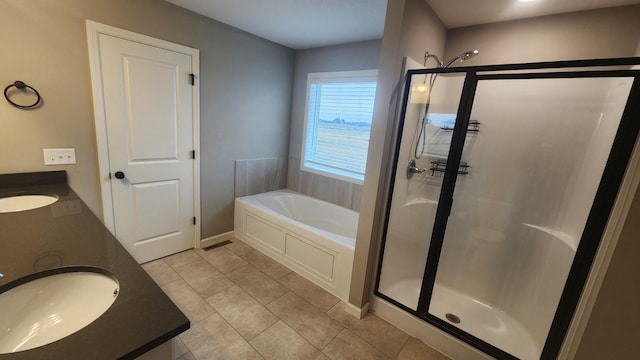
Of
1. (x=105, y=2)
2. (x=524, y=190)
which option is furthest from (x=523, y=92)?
(x=105, y=2)

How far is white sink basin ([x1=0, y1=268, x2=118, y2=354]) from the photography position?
0.77m

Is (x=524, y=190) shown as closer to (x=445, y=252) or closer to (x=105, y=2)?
(x=445, y=252)

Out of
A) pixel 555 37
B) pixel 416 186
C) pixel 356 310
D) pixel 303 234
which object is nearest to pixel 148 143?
pixel 303 234

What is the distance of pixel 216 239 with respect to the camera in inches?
122

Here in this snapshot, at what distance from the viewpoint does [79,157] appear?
6.70 ft

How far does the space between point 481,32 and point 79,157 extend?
138 inches

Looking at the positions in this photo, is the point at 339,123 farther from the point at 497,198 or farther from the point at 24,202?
the point at 24,202

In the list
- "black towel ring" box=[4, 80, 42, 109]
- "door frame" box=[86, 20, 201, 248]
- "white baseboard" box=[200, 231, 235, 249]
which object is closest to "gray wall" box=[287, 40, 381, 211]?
"white baseboard" box=[200, 231, 235, 249]

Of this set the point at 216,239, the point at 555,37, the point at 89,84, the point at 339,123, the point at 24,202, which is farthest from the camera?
the point at 339,123

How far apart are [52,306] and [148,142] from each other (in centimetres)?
187

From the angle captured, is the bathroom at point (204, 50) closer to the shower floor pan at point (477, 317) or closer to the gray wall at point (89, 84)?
the gray wall at point (89, 84)

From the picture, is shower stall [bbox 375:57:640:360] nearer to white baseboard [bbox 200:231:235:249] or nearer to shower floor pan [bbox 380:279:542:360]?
shower floor pan [bbox 380:279:542:360]

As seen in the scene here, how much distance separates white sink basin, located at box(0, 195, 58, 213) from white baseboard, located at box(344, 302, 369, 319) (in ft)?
7.29

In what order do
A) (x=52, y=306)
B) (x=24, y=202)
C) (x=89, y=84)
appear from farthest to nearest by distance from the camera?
(x=89, y=84) < (x=24, y=202) < (x=52, y=306)
